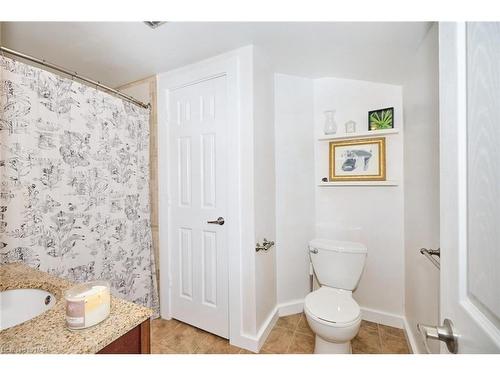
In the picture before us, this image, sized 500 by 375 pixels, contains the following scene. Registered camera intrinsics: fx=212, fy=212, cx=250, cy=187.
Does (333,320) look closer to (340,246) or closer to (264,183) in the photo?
(340,246)

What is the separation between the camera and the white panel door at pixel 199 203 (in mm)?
1546

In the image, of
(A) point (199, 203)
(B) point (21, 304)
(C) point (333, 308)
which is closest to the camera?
(B) point (21, 304)

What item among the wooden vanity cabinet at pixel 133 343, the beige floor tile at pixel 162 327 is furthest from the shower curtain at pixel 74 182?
the wooden vanity cabinet at pixel 133 343

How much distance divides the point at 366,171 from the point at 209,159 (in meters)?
1.27

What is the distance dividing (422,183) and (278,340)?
1438 mm

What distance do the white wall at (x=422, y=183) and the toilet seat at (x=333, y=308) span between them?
1.29ft

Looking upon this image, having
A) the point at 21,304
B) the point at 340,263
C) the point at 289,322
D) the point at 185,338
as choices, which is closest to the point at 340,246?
the point at 340,263

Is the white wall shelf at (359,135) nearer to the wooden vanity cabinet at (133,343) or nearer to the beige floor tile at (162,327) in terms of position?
the wooden vanity cabinet at (133,343)

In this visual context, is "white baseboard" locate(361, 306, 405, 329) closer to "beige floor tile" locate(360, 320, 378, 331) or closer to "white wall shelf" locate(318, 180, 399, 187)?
"beige floor tile" locate(360, 320, 378, 331)

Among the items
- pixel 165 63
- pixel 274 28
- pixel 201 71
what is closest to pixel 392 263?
pixel 274 28

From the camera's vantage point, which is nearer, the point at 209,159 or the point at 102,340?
the point at 102,340

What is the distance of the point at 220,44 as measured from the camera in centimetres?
140

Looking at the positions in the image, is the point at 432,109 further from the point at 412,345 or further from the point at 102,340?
the point at 102,340

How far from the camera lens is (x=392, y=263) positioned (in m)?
1.69
